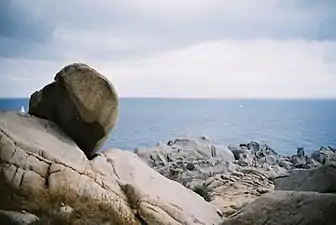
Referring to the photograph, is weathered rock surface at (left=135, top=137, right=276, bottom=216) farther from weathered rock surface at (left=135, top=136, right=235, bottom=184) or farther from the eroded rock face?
the eroded rock face

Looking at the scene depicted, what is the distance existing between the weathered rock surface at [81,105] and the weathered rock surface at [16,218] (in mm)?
615

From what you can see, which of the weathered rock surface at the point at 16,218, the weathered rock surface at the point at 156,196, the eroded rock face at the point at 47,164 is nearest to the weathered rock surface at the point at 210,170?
the weathered rock surface at the point at 156,196

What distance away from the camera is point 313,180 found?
92.9 inches

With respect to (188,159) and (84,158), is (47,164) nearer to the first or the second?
(84,158)

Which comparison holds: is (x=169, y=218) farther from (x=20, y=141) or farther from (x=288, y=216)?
(x=20, y=141)

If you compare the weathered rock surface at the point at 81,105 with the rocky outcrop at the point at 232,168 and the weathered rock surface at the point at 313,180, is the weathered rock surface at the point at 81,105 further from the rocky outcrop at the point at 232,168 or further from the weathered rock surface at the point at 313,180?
the weathered rock surface at the point at 313,180

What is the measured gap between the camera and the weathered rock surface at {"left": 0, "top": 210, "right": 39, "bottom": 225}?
205cm

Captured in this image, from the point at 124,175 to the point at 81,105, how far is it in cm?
46

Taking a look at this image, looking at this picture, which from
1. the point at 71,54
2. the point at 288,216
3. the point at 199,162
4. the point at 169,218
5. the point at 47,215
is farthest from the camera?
the point at 199,162

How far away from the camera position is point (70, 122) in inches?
104

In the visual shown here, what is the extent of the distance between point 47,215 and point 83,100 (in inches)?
29.0

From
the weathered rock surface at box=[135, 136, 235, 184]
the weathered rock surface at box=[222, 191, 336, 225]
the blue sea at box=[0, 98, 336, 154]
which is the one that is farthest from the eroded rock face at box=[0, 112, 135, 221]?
the weathered rock surface at box=[222, 191, 336, 225]

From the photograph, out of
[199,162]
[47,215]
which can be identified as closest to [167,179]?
[199,162]

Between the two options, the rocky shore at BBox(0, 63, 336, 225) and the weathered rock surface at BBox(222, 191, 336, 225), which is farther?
the rocky shore at BBox(0, 63, 336, 225)
